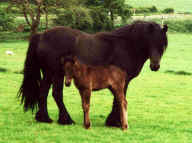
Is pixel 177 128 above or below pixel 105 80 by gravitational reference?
below

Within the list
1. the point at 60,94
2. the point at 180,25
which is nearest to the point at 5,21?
the point at 180,25

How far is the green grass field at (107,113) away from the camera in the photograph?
273 inches

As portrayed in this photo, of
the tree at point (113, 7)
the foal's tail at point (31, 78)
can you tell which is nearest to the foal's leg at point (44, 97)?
the foal's tail at point (31, 78)

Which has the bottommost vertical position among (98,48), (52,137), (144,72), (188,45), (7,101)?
(188,45)

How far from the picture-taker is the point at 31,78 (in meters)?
8.10

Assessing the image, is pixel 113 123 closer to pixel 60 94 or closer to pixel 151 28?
pixel 60 94

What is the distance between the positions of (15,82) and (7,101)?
12.9 ft

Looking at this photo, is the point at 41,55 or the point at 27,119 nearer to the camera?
the point at 41,55

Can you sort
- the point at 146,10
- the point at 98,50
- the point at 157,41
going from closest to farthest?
the point at 157,41 → the point at 98,50 → the point at 146,10

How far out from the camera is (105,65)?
24.2 ft

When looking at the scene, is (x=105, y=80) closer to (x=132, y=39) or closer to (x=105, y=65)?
(x=105, y=65)

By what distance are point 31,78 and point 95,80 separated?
1.53 metres

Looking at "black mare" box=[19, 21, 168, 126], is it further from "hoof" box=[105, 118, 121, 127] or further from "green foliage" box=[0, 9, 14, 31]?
"green foliage" box=[0, 9, 14, 31]

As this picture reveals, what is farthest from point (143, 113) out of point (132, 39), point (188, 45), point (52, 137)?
point (188, 45)
